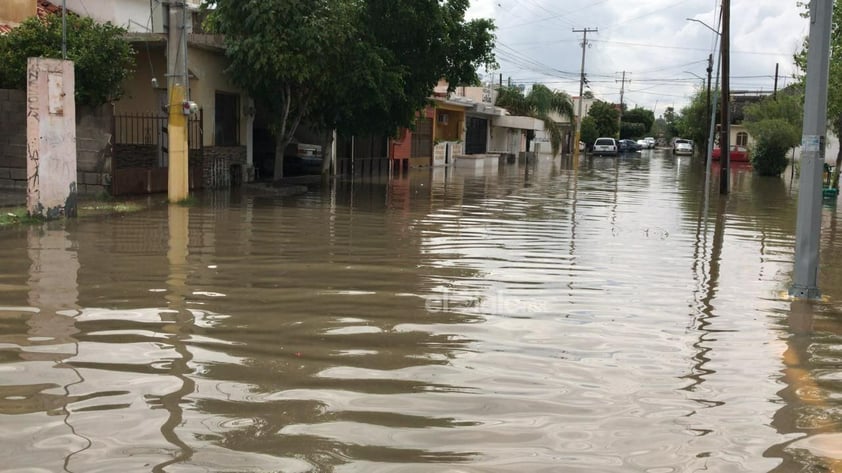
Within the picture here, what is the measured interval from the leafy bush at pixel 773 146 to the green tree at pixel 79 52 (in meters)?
35.0

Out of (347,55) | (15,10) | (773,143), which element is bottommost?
(773,143)

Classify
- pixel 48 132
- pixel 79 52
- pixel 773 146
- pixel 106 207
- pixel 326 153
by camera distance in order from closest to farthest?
pixel 48 132
pixel 106 207
pixel 79 52
pixel 326 153
pixel 773 146

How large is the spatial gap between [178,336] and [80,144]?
12612mm

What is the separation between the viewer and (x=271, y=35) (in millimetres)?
20672

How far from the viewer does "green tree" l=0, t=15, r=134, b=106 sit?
56.0 feet

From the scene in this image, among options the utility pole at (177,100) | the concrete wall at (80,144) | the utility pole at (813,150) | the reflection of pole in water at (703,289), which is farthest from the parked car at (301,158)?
the utility pole at (813,150)

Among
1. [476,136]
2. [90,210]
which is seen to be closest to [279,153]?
[90,210]

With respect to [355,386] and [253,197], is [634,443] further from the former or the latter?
[253,197]

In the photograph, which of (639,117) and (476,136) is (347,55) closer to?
(476,136)

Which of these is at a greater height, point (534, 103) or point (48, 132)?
point (534, 103)

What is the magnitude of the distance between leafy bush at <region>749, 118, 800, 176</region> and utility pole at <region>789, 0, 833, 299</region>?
37096 millimetres

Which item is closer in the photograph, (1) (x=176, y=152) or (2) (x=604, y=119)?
(1) (x=176, y=152)

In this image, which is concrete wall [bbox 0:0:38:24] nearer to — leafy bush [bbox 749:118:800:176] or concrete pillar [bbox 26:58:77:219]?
concrete pillar [bbox 26:58:77:219]

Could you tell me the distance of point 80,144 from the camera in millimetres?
17641
